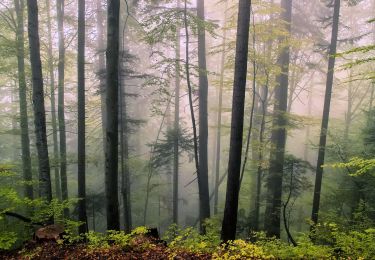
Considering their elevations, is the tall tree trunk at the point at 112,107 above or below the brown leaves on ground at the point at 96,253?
above

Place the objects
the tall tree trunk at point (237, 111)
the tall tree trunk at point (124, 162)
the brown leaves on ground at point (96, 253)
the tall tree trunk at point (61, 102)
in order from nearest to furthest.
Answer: the brown leaves on ground at point (96, 253) < the tall tree trunk at point (237, 111) < the tall tree trunk at point (124, 162) < the tall tree trunk at point (61, 102)

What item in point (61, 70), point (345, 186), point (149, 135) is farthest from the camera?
point (149, 135)

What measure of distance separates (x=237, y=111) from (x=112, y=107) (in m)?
3.80

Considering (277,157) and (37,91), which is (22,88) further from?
(277,157)

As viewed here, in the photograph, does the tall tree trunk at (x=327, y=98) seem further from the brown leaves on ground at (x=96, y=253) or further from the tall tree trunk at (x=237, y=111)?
the brown leaves on ground at (x=96, y=253)

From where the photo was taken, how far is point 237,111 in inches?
307

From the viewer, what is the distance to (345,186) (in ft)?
46.1

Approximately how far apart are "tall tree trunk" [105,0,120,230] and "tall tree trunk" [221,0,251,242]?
357 cm

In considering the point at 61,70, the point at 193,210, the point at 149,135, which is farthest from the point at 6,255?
the point at 149,135

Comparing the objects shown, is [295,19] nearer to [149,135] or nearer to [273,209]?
[273,209]

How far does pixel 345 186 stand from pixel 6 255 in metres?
14.1

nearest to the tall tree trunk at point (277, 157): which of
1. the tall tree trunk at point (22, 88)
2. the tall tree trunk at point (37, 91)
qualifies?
the tall tree trunk at point (37, 91)

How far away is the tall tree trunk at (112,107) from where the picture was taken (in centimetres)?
855

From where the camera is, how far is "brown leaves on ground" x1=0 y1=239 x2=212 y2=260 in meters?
6.19
